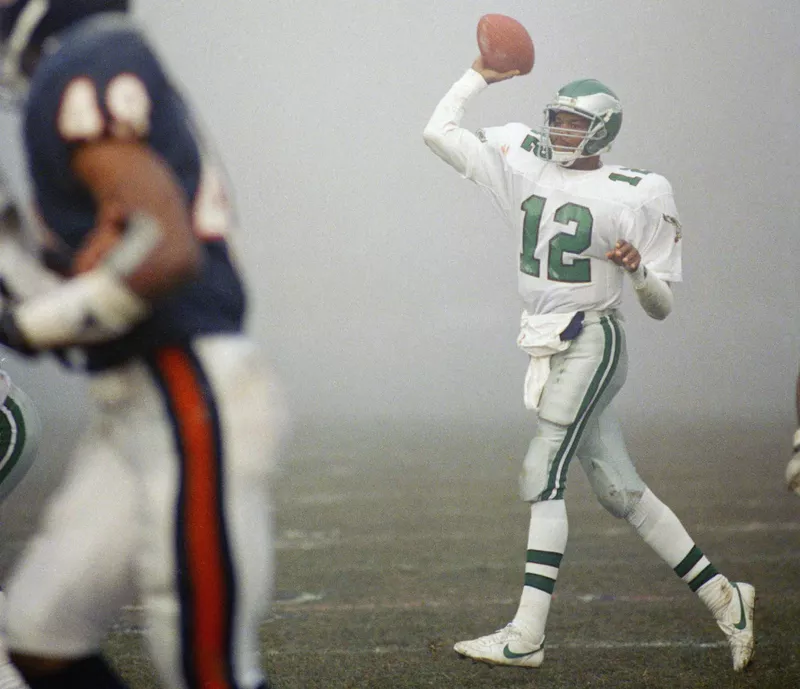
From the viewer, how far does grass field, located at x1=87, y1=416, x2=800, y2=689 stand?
347cm

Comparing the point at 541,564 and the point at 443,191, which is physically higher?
the point at 541,564

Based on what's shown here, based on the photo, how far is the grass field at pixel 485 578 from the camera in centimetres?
347

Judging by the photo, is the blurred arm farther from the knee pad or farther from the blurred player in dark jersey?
the knee pad

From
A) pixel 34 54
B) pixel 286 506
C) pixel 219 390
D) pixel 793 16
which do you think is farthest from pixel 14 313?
pixel 793 16

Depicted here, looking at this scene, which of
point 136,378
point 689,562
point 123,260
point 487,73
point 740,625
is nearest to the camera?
point 123,260

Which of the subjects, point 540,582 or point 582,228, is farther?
point 582,228

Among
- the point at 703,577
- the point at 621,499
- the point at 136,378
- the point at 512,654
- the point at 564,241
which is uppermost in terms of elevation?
the point at 136,378

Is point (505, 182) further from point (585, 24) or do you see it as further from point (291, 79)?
point (291, 79)

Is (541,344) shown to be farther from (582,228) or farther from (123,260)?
(123,260)

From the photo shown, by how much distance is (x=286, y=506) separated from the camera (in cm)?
654

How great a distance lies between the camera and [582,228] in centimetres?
363

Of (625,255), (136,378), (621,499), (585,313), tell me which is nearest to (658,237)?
(585,313)

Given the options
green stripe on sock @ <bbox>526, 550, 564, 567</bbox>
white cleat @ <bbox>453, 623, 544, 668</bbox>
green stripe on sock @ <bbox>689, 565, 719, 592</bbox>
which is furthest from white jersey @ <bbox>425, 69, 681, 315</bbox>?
white cleat @ <bbox>453, 623, 544, 668</bbox>

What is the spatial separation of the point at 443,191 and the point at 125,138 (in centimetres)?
730
